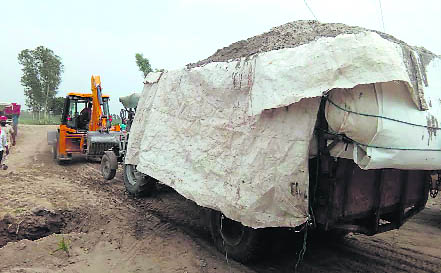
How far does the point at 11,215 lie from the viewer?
5812 mm

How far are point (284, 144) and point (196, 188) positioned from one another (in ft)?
4.63

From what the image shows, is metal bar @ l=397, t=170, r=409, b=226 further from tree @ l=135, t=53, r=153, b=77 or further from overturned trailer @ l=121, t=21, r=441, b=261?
tree @ l=135, t=53, r=153, b=77

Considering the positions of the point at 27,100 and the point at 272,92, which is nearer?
the point at 272,92

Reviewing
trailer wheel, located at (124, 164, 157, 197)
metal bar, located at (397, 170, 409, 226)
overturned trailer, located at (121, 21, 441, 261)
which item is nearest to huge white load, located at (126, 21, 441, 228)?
overturned trailer, located at (121, 21, 441, 261)

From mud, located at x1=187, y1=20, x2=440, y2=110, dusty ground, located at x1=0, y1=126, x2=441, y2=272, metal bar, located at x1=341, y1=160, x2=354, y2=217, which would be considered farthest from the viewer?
dusty ground, located at x1=0, y1=126, x2=441, y2=272

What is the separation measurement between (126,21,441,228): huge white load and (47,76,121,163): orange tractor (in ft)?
21.3

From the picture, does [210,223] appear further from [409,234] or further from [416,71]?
[409,234]

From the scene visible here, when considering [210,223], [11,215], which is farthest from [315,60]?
[11,215]

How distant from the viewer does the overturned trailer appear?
9.18ft

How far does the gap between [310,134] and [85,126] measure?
1084cm

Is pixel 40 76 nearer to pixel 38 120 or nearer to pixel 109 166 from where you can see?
A: pixel 38 120

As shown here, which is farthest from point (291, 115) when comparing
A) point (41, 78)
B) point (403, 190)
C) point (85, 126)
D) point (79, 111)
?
point (41, 78)

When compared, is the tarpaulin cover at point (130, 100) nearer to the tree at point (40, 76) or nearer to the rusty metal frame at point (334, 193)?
the rusty metal frame at point (334, 193)

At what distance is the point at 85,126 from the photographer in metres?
12.4
